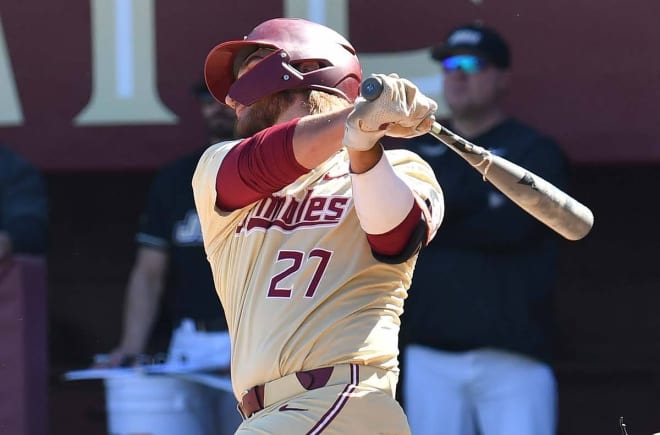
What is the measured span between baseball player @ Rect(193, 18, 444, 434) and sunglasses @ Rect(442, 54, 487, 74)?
1.90 metres

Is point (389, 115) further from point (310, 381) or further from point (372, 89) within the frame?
point (310, 381)

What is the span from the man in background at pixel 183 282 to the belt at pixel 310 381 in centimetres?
224

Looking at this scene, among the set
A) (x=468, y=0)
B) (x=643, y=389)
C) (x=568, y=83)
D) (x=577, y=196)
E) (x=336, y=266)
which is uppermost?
(x=468, y=0)

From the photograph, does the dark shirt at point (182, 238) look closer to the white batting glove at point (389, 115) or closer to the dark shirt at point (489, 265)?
the dark shirt at point (489, 265)

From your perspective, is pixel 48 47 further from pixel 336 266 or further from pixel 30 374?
pixel 336 266

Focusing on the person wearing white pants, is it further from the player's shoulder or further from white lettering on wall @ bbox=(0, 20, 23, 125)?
→ white lettering on wall @ bbox=(0, 20, 23, 125)

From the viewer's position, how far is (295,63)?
296 centimetres

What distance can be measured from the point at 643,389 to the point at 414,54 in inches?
70.5

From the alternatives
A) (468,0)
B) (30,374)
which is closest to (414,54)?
(468,0)

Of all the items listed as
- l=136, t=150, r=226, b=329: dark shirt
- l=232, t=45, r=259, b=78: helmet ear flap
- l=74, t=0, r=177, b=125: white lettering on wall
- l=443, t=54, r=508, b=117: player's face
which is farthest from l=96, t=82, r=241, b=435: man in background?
l=232, t=45, r=259, b=78: helmet ear flap

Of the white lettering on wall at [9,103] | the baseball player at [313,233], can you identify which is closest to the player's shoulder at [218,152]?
the baseball player at [313,233]

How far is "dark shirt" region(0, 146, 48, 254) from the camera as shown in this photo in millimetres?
5148

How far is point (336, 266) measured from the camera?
2768mm

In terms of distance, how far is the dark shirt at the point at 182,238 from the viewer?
5.18 metres
